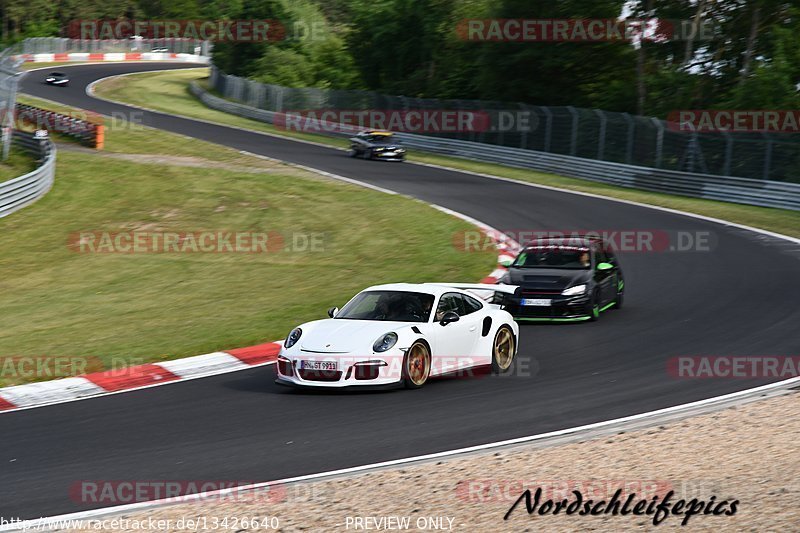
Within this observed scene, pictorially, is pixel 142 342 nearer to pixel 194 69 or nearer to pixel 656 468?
pixel 656 468

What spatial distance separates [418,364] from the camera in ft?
39.2

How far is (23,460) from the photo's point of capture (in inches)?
358

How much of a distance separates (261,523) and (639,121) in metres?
32.6

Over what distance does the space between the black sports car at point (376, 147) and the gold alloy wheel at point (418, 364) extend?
3040 cm

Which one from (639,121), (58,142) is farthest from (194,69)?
(639,121)

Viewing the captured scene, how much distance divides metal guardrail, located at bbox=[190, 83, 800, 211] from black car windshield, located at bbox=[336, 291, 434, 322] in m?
21.2

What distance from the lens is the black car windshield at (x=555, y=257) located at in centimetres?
1719

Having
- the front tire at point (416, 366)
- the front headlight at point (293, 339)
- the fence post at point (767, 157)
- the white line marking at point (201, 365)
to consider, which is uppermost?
the fence post at point (767, 157)

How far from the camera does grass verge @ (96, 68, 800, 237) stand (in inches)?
1159

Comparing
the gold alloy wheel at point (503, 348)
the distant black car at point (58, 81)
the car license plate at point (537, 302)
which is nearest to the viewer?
the gold alloy wheel at point (503, 348)

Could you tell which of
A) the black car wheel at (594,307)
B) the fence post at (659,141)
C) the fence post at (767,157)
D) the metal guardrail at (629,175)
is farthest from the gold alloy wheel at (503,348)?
the fence post at (659,141)

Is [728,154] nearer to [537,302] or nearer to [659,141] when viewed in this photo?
[659,141]

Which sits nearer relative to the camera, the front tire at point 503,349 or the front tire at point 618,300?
the front tire at point 503,349

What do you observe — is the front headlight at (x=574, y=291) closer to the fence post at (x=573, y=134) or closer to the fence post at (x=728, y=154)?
the fence post at (x=728, y=154)
